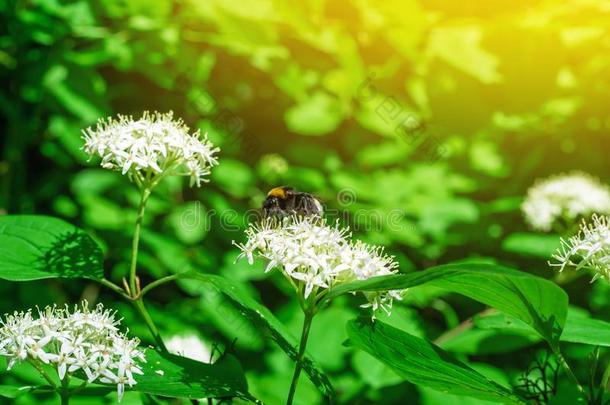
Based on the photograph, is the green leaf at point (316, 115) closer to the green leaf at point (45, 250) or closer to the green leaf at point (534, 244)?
the green leaf at point (534, 244)

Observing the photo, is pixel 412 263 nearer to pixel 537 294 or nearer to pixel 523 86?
pixel 523 86

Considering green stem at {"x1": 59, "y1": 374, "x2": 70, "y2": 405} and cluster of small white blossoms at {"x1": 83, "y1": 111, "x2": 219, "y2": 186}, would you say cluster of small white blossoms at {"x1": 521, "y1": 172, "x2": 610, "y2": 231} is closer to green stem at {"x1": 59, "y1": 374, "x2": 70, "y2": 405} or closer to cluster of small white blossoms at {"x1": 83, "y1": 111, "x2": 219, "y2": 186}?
cluster of small white blossoms at {"x1": 83, "y1": 111, "x2": 219, "y2": 186}

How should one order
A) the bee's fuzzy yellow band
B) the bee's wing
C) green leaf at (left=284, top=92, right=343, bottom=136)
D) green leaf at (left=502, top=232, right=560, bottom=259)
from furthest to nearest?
green leaf at (left=284, top=92, right=343, bottom=136), green leaf at (left=502, top=232, right=560, bottom=259), the bee's fuzzy yellow band, the bee's wing

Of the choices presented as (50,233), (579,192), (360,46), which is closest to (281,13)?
(360,46)

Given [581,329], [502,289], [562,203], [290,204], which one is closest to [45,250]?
[290,204]

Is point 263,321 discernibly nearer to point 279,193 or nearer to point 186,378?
point 186,378

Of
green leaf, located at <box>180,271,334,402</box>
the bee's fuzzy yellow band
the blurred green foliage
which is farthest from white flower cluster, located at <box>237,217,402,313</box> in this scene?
the blurred green foliage
